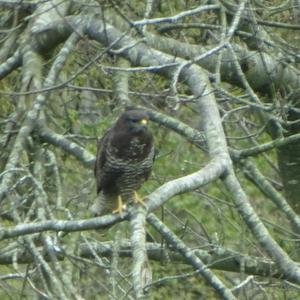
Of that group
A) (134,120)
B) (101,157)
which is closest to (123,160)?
(101,157)

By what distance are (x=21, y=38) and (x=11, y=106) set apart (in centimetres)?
119

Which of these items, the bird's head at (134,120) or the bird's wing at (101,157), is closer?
the bird's head at (134,120)

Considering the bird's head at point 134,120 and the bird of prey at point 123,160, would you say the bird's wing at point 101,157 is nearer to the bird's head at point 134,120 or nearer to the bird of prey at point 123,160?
the bird of prey at point 123,160

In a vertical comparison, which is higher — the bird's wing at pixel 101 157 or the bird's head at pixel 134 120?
the bird's head at pixel 134 120

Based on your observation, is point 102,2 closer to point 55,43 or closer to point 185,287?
point 55,43

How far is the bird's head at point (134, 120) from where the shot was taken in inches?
229

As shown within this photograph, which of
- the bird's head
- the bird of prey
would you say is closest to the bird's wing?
the bird of prey

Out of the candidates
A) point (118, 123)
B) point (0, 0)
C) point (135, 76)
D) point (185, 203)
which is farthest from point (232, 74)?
point (185, 203)

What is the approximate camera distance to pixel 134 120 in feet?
19.1

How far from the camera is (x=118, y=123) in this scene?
19.5 ft

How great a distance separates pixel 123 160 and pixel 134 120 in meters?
0.46

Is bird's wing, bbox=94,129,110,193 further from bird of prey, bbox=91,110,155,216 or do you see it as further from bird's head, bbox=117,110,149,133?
bird's head, bbox=117,110,149,133

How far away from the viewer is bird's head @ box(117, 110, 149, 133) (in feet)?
19.1

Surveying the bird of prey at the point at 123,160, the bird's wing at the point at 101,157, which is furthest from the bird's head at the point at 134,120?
the bird's wing at the point at 101,157
